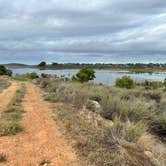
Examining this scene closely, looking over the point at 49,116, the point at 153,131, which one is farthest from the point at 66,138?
the point at 153,131

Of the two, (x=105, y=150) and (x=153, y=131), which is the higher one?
(x=105, y=150)

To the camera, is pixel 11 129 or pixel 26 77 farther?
pixel 26 77

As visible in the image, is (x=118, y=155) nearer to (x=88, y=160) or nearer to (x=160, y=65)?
(x=88, y=160)

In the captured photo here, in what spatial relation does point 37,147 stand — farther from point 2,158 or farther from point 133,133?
point 133,133

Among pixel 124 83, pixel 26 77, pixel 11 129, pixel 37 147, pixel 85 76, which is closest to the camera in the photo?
pixel 37 147

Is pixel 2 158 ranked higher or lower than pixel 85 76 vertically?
higher

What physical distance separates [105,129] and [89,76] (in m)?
38.0

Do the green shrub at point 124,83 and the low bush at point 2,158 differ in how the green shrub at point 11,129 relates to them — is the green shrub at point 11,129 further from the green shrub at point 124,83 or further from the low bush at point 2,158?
the green shrub at point 124,83

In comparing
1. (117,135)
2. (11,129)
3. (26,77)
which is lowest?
(26,77)

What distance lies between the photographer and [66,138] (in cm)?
873

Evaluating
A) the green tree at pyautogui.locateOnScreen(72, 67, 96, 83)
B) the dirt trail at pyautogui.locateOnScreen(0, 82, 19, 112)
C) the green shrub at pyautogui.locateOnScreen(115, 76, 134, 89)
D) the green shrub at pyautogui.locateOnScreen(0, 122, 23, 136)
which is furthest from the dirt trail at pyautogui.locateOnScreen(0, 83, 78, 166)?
the green tree at pyautogui.locateOnScreen(72, 67, 96, 83)

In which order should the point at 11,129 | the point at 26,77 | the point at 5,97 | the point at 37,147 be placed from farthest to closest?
the point at 26,77 < the point at 5,97 < the point at 11,129 < the point at 37,147

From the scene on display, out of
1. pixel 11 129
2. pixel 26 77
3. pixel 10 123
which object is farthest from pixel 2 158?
pixel 26 77

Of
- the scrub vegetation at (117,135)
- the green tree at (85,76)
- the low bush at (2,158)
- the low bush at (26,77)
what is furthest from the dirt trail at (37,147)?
the low bush at (26,77)
